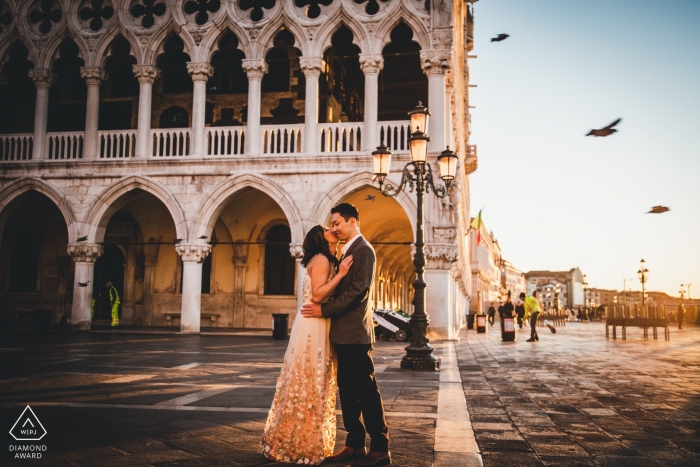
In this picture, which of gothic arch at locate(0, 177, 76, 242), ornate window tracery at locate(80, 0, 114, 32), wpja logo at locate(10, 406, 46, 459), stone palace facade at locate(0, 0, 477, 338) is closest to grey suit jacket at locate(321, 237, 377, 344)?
wpja logo at locate(10, 406, 46, 459)

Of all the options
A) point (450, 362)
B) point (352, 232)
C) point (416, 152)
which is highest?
point (416, 152)

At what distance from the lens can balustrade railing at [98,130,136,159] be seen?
822 inches

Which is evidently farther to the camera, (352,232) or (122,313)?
(122,313)

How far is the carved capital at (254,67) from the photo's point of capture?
20.3 metres

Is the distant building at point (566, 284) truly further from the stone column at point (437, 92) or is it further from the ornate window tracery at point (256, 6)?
the ornate window tracery at point (256, 6)

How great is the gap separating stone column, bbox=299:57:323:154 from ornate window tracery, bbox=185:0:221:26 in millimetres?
3847

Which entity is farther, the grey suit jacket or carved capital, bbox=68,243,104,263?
carved capital, bbox=68,243,104,263

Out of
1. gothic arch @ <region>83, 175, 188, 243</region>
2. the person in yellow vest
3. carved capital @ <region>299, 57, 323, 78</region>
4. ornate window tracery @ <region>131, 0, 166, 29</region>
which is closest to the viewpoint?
carved capital @ <region>299, 57, 323, 78</region>

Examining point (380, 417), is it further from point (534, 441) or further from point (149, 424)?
point (149, 424)

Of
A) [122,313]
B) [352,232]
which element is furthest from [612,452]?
[122,313]

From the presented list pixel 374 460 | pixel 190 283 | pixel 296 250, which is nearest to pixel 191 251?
pixel 190 283

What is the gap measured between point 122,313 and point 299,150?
1033 cm

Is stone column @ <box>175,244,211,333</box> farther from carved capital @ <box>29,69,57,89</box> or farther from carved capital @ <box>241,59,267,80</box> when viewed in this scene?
carved capital @ <box>29,69,57,89</box>

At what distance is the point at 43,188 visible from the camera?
21.0 meters
